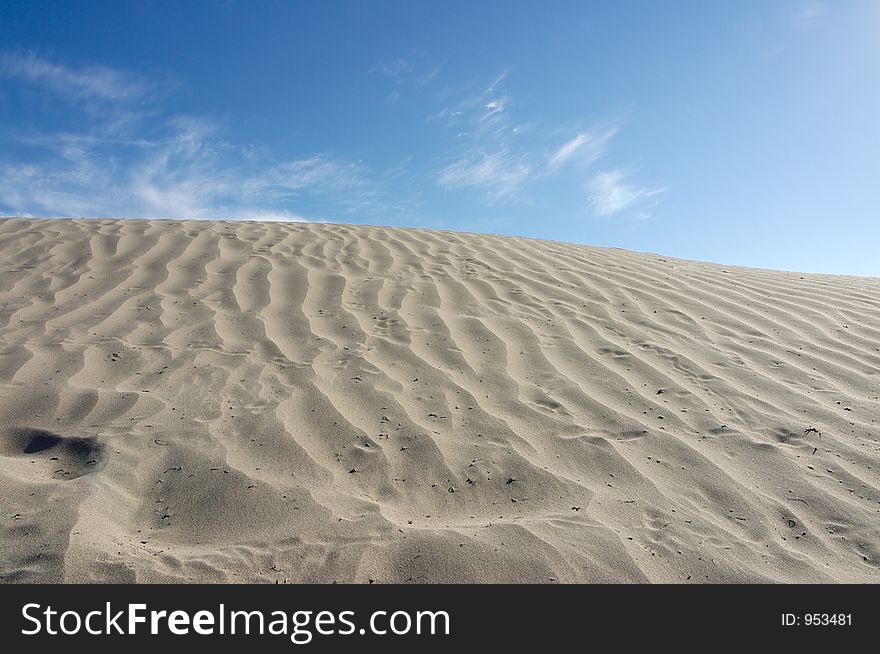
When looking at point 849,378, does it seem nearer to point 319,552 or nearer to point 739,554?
point 739,554

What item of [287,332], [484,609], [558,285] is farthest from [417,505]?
[558,285]

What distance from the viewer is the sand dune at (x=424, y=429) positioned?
1.77m

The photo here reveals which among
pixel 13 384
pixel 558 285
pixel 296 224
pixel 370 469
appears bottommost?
pixel 370 469

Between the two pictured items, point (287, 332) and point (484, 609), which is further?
point (287, 332)

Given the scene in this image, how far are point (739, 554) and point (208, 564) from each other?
5.46ft

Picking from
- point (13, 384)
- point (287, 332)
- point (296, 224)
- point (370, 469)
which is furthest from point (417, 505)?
point (296, 224)

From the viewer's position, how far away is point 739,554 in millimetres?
1809

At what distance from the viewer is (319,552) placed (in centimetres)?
175

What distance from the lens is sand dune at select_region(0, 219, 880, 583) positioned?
5.81 ft

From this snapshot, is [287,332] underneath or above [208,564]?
above

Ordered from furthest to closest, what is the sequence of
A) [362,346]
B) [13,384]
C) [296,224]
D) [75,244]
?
1. [296,224]
2. [75,244]
3. [362,346]
4. [13,384]

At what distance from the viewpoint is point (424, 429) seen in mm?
2475

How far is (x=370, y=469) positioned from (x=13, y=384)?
1.90m

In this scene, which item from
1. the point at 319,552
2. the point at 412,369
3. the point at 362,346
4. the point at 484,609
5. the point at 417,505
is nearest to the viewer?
the point at 484,609
